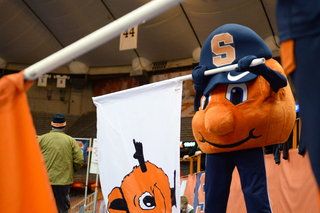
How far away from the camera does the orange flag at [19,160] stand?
2.63 feet

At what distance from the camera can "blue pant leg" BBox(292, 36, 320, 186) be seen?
0.65 metres

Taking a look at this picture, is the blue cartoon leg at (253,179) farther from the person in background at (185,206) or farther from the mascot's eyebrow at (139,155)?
the person in background at (185,206)

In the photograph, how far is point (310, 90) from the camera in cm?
66

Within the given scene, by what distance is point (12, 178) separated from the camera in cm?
81

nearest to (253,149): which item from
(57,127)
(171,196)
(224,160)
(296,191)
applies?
(224,160)

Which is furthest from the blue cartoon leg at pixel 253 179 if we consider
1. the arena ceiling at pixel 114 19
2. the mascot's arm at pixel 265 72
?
the arena ceiling at pixel 114 19

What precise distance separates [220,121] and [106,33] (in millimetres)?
1239

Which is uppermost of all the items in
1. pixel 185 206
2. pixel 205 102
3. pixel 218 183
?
→ pixel 205 102

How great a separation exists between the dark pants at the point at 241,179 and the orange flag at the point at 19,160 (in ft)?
4.39

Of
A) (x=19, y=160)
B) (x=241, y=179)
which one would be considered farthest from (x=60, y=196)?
(x=19, y=160)

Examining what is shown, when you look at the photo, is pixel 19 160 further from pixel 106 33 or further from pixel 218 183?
pixel 218 183

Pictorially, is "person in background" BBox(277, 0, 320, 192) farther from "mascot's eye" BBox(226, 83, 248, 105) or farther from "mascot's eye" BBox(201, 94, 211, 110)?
"mascot's eye" BBox(201, 94, 211, 110)

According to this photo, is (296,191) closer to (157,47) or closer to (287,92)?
(287,92)

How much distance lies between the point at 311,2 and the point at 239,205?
10.7 ft
